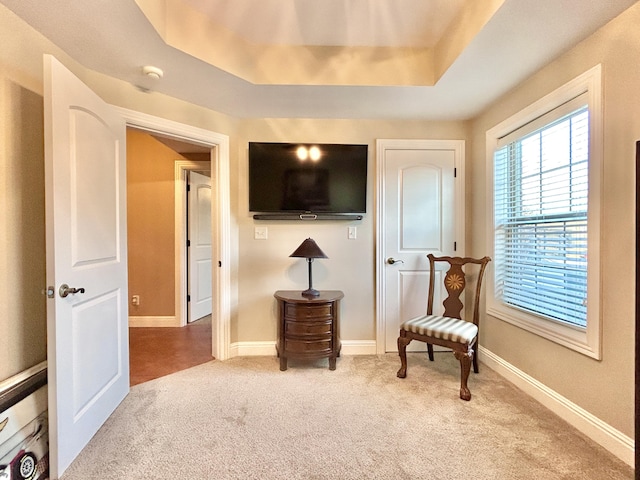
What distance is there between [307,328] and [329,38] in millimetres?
2142

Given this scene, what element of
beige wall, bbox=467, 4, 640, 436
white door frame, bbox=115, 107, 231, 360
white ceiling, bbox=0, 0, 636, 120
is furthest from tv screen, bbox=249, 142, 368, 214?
beige wall, bbox=467, 4, 640, 436

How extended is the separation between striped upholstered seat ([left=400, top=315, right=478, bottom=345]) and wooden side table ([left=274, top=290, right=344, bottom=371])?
600mm

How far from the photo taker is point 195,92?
2307 mm

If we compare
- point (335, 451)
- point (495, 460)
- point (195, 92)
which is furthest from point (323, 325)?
point (195, 92)

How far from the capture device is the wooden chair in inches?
82.8

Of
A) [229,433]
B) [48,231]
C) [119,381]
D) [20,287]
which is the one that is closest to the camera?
[48,231]

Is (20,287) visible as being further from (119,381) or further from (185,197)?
(185,197)

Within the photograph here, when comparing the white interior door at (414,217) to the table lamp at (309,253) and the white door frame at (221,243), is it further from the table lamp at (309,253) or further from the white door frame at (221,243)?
the white door frame at (221,243)

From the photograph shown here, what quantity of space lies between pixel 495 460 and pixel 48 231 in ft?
7.89

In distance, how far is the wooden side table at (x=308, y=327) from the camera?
2436mm

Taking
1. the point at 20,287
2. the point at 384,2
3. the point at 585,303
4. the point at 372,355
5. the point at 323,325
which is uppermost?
the point at 384,2

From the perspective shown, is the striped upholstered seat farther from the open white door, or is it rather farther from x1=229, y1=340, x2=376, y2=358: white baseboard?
the open white door

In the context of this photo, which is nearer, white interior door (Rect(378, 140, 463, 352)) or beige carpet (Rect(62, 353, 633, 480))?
beige carpet (Rect(62, 353, 633, 480))

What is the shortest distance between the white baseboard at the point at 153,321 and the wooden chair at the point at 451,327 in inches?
111
